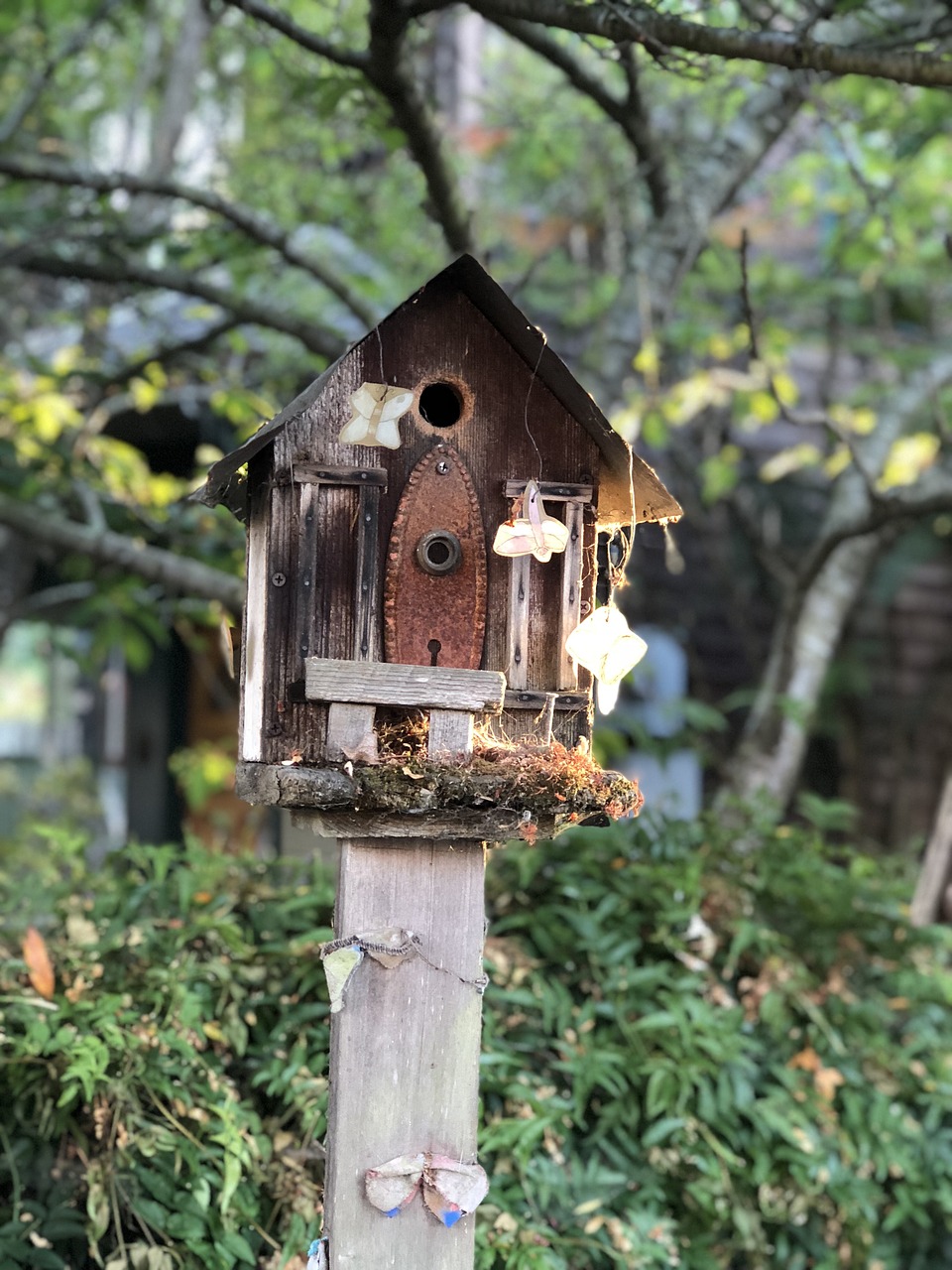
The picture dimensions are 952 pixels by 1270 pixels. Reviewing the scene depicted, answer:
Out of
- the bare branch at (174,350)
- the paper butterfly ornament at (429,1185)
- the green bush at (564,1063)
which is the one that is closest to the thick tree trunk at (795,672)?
the green bush at (564,1063)

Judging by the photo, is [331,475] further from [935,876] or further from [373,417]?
[935,876]

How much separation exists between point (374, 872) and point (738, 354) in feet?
24.0

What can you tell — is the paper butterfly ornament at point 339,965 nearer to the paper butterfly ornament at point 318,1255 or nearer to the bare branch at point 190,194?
the paper butterfly ornament at point 318,1255

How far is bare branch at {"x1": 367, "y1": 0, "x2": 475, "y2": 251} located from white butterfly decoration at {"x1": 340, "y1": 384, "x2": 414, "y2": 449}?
55.0 inches

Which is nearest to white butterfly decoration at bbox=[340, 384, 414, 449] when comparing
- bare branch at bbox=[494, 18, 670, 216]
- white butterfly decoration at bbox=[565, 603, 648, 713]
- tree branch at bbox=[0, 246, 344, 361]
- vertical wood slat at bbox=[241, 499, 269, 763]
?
vertical wood slat at bbox=[241, 499, 269, 763]

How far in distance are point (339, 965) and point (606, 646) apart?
2.61ft

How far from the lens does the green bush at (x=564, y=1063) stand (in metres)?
3.05

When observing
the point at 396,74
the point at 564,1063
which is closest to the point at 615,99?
the point at 396,74

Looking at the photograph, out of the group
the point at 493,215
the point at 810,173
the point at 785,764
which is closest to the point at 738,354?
the point at 810,173

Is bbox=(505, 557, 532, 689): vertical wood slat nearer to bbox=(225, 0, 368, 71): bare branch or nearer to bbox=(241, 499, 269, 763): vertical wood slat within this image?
bbox=(241, 499, 269, 763): vertical wood slat

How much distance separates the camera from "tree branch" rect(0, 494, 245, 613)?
4.54 metres

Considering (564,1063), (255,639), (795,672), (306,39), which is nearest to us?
(255,639)

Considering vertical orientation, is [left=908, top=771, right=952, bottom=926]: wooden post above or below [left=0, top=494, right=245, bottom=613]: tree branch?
below

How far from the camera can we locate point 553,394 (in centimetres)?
257
